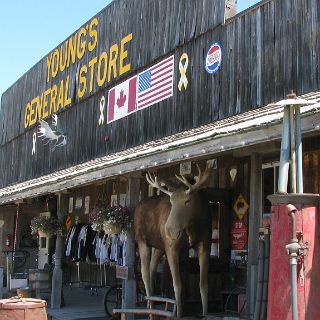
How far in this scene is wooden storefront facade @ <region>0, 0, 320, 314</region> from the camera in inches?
295

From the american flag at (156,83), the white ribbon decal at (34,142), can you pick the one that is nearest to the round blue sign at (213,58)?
the american flag at (156,83)

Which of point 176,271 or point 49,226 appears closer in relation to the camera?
point 176,271

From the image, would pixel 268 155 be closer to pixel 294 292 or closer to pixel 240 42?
pixel 240 42

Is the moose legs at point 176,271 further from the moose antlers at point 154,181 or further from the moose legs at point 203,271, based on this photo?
the moose antlers at point 154,181

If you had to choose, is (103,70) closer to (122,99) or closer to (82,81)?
(82,81)

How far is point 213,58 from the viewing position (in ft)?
34.0

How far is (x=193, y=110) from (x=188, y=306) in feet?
12.8

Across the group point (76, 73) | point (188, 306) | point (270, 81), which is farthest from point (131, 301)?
point (76, 73)

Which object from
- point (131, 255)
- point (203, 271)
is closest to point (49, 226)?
point (131, 255)

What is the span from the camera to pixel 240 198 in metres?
9.35

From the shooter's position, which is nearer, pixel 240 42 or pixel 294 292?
pixel 294 292

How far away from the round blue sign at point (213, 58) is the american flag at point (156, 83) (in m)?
1.25

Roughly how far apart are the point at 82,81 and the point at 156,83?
171 inches

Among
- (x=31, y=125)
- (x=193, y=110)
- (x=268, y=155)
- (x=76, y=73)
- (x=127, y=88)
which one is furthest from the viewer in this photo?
(x=31, y=125)
